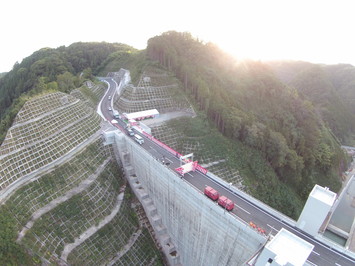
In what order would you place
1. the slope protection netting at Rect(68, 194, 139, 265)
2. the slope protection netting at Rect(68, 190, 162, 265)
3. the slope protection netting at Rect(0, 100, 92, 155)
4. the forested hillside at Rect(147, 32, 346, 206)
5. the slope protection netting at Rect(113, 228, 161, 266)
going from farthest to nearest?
the forested hillside at Rect(147, 32, 346, 206)
the slope protection netting at Rect(0, 100, 92, 155)
the slope protection netting at Rect(113, 228, 161, 266)
the slope protection netting at Rect(68, 190, 162, 265)
the slope protection netting at Rect(68, 194, 139, 265)

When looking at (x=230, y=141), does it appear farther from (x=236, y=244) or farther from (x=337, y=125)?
(x=337, y=125)

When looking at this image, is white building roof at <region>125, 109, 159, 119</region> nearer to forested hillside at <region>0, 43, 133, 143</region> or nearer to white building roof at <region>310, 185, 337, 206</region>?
forested hillside at <region>0, 43, 133, 143</region>

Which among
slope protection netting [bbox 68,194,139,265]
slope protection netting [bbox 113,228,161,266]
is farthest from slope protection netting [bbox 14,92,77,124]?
slope protection netting [bbox 113,228,161,266]

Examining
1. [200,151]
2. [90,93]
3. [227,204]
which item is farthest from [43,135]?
[227,204]

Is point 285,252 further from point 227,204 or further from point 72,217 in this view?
point 72,217

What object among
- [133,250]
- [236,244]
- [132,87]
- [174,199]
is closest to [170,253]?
[133,250]

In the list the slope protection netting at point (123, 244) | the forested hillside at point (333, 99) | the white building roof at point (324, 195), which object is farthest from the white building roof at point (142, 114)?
the forested hillside at point (333, 99)
